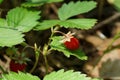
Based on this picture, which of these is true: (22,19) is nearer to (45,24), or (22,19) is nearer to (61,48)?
(45,24)

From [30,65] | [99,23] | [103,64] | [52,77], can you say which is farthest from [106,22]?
[52,77]

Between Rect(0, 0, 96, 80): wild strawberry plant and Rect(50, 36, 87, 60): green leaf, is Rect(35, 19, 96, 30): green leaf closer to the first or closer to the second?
Rect(0, 0, 96, 80): wild strawberry plant

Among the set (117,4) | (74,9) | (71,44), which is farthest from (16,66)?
(117,4)

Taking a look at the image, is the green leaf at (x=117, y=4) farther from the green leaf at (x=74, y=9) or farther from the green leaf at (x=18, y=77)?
the green leaf at (x=18, y=77)

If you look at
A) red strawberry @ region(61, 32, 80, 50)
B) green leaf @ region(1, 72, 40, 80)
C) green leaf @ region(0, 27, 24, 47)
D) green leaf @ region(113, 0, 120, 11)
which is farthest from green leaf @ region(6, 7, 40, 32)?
green leaf @ region(113, 0, 120, 11)

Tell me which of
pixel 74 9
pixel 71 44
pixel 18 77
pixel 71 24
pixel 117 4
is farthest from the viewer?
pixel 117 4

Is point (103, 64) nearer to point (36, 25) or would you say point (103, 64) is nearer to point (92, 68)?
point (92, 68)

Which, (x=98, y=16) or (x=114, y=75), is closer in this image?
(x=114, y=75)
